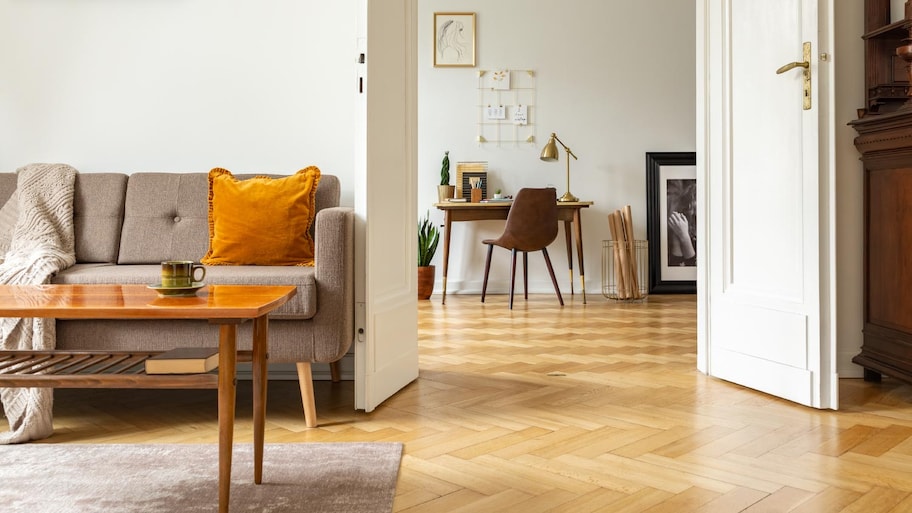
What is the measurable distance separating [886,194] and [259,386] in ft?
7.04

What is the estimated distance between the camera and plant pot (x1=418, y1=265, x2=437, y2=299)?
5785 millimetres

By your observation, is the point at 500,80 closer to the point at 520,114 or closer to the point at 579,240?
the point at 520,114

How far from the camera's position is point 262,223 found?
8.71 feet

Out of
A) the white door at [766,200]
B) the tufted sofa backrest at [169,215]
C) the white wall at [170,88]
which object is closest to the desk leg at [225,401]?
the tufted sofa backrest at [169,215]

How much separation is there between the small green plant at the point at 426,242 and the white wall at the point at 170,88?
2721mm

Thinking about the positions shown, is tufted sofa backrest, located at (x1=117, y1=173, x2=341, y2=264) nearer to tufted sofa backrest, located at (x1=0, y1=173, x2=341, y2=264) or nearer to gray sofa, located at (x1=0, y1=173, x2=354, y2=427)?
tufted sofa backrest, located at (x1=0, y1=173, x2=341, y2=264)

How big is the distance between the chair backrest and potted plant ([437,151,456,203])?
69 cm

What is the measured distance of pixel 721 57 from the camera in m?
2.87

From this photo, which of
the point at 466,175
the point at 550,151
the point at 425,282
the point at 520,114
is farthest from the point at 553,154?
the point at 425,282

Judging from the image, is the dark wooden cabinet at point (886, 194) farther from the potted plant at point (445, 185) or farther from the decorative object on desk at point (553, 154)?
the potted plant at point (445, 185)

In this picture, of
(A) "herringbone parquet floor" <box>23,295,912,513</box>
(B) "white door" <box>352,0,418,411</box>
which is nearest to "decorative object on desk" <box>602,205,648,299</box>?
(A) "herringbone parquet floor" <box>23,295,912,513</box>

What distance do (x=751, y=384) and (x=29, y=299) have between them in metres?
2.21

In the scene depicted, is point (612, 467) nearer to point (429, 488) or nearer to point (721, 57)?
point (429, 488)

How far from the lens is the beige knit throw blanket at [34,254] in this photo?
83.6 inches
